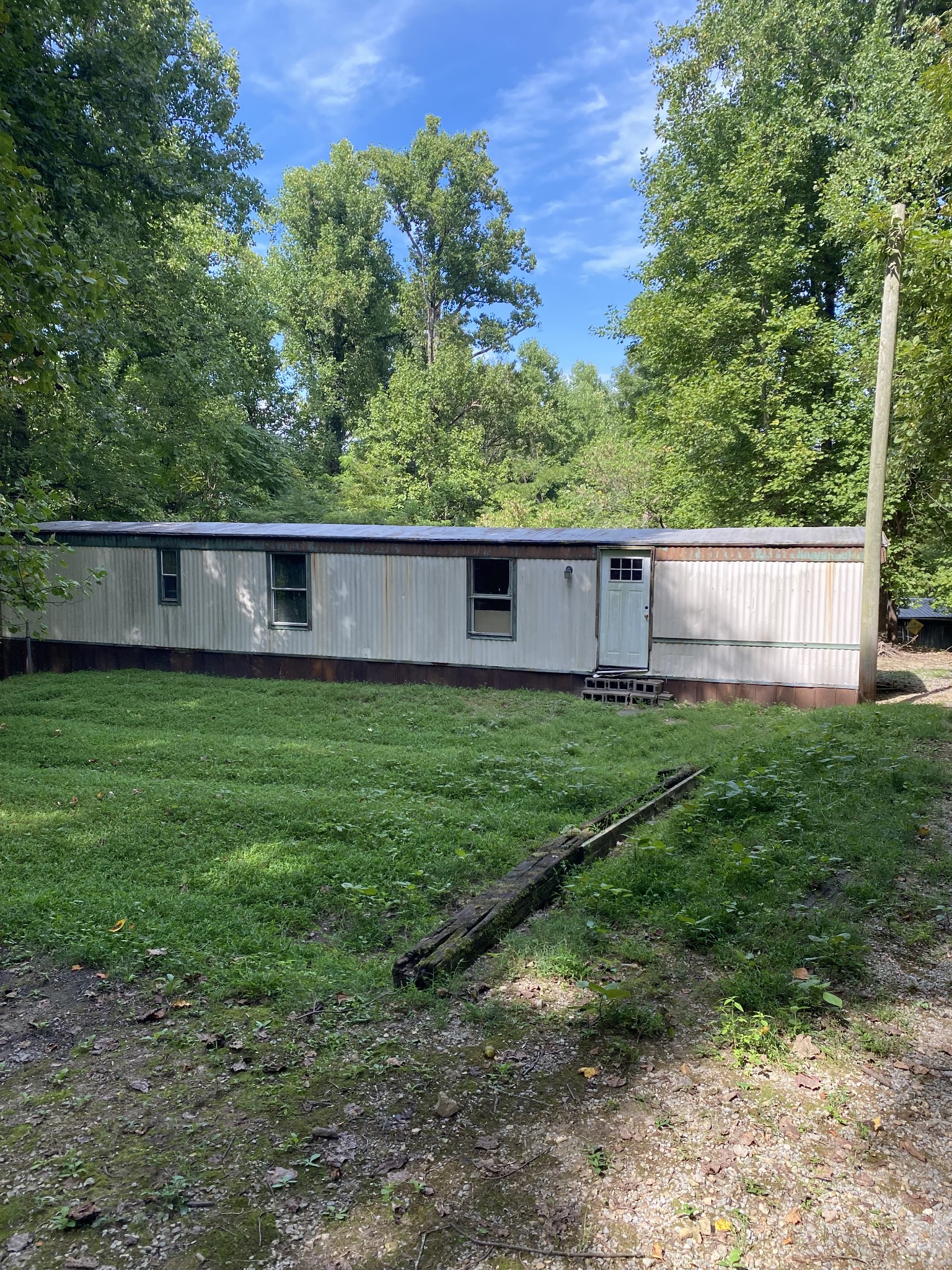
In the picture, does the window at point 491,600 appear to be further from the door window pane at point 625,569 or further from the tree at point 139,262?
the tree at point 139,262

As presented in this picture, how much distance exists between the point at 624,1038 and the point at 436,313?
35.6 m

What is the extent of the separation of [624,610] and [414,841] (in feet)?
25.5

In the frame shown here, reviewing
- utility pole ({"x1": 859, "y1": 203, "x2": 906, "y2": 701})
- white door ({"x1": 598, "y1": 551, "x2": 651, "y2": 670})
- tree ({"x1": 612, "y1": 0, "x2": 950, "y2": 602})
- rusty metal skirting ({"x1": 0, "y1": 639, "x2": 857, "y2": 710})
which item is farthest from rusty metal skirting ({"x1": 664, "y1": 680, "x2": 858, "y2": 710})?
tree ({"x1": 612, "y1": 0, "x2": 950, "y2": 602})

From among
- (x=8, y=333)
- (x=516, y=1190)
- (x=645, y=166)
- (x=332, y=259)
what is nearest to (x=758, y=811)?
(x=516, y=1190)

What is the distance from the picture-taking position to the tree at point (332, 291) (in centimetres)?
3225

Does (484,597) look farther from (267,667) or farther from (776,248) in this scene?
(776,248)

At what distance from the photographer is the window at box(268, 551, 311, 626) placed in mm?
14391

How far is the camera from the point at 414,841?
5426 millimetres

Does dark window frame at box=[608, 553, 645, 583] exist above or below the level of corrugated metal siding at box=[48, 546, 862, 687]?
above

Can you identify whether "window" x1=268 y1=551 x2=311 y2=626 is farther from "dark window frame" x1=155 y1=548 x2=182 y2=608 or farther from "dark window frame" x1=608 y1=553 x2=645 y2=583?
"dark window frame" x1=608 y1=553 x2=645 y2=583

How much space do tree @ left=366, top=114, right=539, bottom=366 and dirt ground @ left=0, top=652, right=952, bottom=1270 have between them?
33139 millimetres

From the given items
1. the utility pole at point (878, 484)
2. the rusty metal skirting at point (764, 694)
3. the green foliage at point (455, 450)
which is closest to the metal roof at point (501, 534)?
the utility pole at point (878, 484)

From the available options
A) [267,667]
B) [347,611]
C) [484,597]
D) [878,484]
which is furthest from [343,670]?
[878,484]

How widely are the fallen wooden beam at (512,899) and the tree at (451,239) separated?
102 ft
